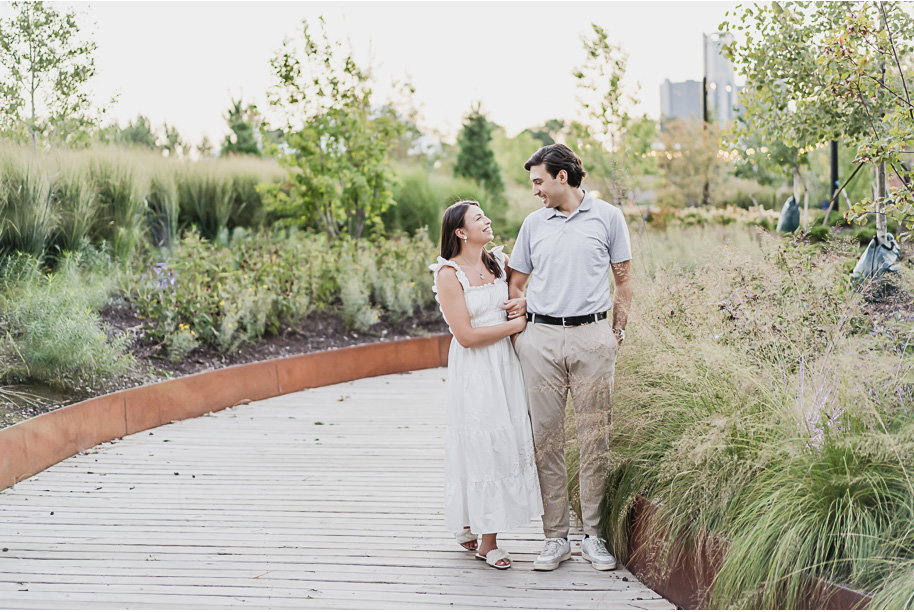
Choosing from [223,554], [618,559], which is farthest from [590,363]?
[223,554]

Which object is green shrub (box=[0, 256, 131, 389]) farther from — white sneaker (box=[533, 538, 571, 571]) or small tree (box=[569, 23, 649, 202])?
small tree (box=[569, 23, 649, 202])

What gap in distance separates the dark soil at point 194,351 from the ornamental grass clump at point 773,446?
3.53m

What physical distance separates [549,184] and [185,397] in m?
3.78

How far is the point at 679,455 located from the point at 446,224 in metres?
1.28

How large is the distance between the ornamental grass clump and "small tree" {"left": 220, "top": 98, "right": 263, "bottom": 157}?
12.8m

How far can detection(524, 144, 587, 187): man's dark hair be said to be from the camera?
10.4 feet

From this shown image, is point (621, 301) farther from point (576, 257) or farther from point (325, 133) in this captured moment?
point (325, 133)

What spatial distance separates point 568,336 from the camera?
315 centimetres

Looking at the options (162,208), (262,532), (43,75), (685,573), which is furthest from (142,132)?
(685,573)

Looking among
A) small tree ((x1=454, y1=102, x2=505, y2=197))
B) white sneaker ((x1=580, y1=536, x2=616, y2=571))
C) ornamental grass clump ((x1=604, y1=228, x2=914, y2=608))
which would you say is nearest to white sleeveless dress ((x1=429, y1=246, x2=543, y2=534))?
white sneaker ((x1=580, y1=536, x2=616, y2=571))

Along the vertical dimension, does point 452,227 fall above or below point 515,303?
above

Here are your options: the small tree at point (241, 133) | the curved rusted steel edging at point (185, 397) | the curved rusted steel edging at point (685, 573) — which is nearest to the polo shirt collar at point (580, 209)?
the curved rusted steel edging at point (685, 573)

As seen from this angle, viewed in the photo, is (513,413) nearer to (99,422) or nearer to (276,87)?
(99,422)

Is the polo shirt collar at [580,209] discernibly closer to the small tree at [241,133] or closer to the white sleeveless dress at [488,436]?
the white sleeveless dress at [488,436]
